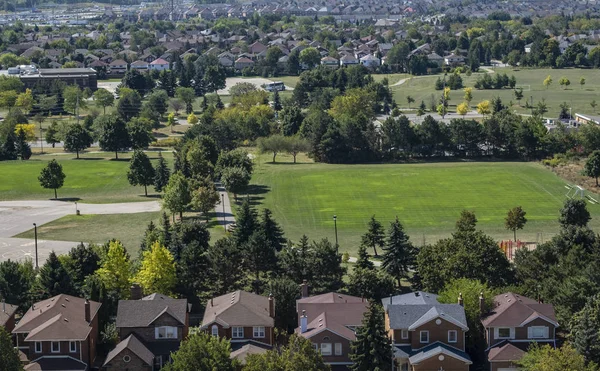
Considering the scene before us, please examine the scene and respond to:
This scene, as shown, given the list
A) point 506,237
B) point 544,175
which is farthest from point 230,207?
point 544,175

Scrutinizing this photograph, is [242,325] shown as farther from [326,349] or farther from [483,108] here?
[483,108]

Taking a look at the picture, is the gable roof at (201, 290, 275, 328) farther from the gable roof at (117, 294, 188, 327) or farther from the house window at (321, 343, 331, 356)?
the house window at (321, 343, 331, 356)

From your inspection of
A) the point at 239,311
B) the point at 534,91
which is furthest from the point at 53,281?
the point at 534,91

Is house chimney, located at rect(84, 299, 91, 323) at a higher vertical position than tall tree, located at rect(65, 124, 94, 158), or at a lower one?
higher

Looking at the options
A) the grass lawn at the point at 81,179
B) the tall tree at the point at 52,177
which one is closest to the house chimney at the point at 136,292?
the grass lawn at the point at 81,179

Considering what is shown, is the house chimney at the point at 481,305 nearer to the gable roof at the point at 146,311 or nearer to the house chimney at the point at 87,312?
the gable roof at the point at 146,311

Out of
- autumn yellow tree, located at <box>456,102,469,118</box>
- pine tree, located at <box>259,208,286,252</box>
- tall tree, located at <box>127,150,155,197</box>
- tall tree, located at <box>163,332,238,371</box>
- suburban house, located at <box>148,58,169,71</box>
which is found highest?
tall tree, located at <box>163,332,238,371</box>

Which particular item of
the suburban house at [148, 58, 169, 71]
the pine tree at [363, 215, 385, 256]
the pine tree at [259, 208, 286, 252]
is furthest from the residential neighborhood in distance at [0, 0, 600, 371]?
the suburban house at [148, 58, 169, 71]
